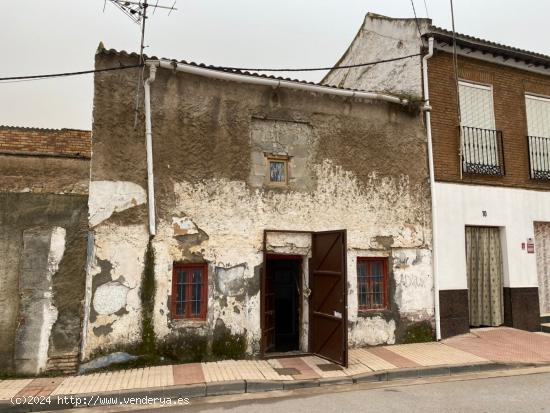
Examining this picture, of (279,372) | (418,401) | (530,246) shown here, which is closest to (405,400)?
(418,401)

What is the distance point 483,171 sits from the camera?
10531 mm

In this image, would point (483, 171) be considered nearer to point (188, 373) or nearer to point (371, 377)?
point (371, 377)

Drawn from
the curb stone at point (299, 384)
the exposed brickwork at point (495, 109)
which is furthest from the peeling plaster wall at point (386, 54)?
the curb stone at point (299, 384)

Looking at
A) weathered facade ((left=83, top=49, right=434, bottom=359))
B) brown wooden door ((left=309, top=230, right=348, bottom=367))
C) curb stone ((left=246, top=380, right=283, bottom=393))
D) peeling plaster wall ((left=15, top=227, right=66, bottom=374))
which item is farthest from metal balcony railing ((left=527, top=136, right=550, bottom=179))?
peeling plaster wall ((left=15, top=227, right=66, bottom=374))

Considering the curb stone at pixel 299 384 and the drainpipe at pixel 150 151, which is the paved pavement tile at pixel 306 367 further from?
the drainpipe at pixel 150 151

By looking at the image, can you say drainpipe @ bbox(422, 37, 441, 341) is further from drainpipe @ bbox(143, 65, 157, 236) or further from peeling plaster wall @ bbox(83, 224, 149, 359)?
peeling plaster wall @ bbox(83, 224, 149, 359)

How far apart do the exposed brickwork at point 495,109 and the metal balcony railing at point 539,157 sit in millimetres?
157

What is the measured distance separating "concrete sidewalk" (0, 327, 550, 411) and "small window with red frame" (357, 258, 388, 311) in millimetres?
925

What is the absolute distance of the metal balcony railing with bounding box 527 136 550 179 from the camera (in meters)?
11.1

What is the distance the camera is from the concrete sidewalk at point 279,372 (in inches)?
245

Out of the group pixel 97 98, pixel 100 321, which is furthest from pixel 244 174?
pixel 100 321

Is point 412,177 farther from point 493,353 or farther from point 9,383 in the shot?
point 9,383

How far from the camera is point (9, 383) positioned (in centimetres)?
658

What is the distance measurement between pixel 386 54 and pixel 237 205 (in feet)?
20.7
